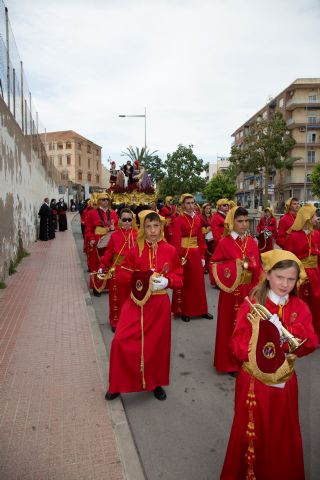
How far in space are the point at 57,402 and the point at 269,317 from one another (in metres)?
2.62

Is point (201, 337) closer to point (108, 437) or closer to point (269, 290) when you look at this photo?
point (108, 437)

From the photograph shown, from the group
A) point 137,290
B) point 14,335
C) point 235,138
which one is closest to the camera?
point 137,290

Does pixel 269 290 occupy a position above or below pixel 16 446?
above

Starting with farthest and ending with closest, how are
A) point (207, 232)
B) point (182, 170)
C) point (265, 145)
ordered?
point (182, 170), point (265, 145), point (207, 232)

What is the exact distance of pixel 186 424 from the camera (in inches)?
145

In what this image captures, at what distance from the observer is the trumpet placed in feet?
8.07

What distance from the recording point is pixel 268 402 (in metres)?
2.47

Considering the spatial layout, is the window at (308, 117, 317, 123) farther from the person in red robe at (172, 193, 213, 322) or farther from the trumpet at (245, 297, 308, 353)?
the trumpet at (245, 297, 308, 353)

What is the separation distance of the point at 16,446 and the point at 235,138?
276 feet

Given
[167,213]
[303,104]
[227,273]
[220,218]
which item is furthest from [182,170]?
[227,273]

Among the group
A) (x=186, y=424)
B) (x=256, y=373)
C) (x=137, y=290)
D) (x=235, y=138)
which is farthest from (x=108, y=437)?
(x=235, y=138)

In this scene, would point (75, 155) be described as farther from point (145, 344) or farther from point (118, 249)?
point (145, 344)

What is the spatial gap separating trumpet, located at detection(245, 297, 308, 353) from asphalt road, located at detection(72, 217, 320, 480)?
1.33 m

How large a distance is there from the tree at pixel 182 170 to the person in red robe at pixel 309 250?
119 ft
